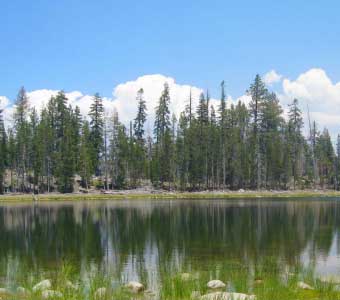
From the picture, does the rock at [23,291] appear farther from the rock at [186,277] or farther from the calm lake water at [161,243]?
the rock at [186,277]

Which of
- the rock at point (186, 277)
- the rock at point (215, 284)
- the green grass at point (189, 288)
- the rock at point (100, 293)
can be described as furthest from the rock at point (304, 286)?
the rock at point (100, 293)

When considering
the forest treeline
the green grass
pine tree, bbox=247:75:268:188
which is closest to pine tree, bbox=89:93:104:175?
the forest treeline

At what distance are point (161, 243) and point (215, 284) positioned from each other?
15.3 metres

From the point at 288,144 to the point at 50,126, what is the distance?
176ft

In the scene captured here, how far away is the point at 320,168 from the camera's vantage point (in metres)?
130

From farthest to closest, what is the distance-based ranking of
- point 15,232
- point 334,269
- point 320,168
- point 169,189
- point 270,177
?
point 320,168 < point 270,177 < point 169,189 < point 15,232 < point 334,269

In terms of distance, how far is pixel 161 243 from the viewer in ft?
104

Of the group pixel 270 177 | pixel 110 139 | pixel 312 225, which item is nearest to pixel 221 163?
pixel 270 177

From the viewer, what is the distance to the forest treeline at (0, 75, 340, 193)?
9700 cm

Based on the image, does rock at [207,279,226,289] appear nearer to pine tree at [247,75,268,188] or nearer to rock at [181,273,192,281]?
rock at [181,273,192,281]

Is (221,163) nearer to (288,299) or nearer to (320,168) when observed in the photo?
(320,168)


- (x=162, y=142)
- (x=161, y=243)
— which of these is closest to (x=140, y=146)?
(x=162, y=142)

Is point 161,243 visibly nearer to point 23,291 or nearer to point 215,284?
point 215,284

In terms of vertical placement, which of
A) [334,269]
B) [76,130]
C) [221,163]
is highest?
[76,130]
